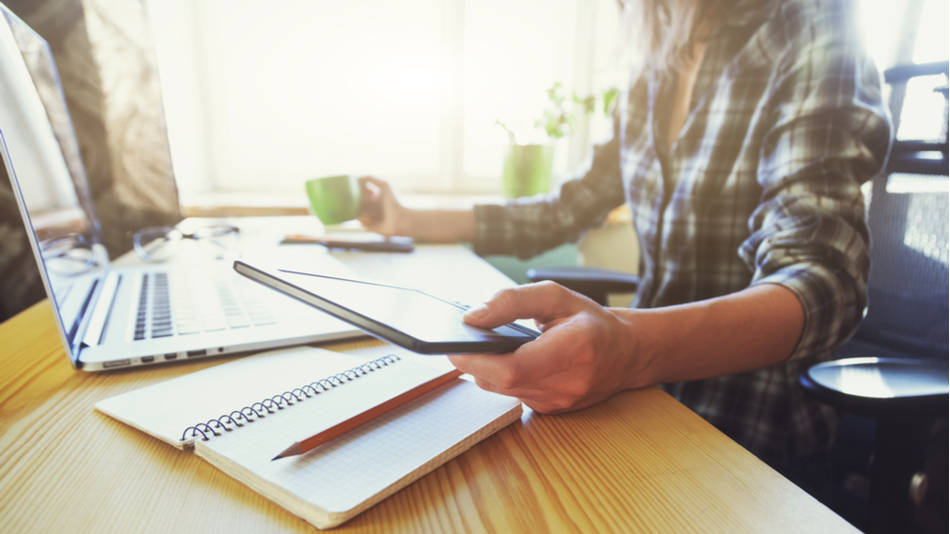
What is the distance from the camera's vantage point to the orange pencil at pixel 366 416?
0.99ft

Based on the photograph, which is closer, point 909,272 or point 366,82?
point 909,272

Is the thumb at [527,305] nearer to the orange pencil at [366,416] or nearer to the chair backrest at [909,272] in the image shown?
the orange pencil at [366,416]

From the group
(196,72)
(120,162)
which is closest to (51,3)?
(120,162)

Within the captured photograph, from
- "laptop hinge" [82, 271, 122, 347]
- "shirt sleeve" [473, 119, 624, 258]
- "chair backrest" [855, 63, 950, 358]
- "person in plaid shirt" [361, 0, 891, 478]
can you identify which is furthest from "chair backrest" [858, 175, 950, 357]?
"laptop hinge" [82, 271, 122, 347]

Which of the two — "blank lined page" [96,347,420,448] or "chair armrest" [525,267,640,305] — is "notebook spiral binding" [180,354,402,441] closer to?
"blank lined page" [96,347,420,448]

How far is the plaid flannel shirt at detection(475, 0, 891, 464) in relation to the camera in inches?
21.7

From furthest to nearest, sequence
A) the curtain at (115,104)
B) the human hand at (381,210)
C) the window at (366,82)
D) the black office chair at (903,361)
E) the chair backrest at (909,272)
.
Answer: the window at (366,82)
the human hand at (381,210)
the curtain at (115,104)
the chair backrest at (909,272)
the black office chair at (903,361)

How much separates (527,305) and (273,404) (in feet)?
0.66

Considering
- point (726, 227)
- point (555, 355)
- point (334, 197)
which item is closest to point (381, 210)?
point (334, 197)

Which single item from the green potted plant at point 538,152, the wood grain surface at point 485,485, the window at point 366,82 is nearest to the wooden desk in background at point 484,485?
the wood grain surface at point 485,485

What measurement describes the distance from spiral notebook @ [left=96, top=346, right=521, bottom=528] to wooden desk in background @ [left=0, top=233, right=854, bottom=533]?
0.01m

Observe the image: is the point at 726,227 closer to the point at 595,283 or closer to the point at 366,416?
the point at 595,283

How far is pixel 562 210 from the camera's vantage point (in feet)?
3.67

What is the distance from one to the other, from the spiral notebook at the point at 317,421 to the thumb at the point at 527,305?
0.07m
